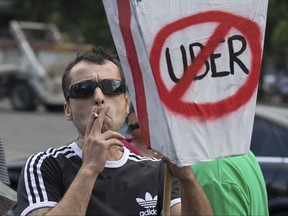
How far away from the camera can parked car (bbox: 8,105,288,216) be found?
6078mm

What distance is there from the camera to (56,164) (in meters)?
2.55

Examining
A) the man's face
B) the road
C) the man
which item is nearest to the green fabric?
the man

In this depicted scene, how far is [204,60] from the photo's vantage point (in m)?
2.26

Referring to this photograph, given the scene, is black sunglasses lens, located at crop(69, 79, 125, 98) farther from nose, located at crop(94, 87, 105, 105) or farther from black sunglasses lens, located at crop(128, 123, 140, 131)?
black sunglasses lens, located at crop(128, 123, 140, 131)

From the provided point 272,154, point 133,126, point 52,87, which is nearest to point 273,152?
point 272,154

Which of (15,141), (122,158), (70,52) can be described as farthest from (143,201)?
(70,52)

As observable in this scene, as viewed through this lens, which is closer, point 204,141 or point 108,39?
point 204,141

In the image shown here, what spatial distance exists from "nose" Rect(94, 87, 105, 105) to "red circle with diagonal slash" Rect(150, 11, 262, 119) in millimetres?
362

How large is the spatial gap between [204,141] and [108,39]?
100ft

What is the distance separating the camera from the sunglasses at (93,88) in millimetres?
2514

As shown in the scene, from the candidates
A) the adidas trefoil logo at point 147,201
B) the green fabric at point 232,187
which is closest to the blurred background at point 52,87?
the green fabric at point 232,187

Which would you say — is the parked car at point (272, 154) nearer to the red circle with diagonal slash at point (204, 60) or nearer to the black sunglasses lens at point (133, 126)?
the black sunglasses lens at point (133, 126)

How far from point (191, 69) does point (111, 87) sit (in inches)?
16.0

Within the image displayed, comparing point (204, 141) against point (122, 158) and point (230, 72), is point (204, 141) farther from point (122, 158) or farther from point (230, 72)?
point (122, 158)
